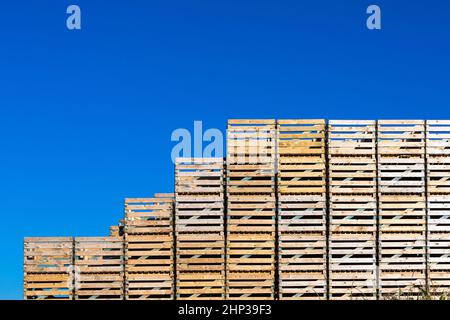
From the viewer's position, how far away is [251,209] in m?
17.7

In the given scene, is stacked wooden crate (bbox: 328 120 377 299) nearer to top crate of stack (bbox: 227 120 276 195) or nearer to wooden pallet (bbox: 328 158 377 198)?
wooden pallet (bbox: 328 158 377 198)

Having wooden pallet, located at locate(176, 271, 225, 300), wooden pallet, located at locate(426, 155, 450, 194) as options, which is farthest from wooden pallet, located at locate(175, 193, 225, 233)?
wooden pallet, located at locate(426, 155, 450, 194)

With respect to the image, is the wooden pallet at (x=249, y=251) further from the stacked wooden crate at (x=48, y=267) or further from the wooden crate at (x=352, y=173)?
the stacked wooden crate at (x=48, y=267)

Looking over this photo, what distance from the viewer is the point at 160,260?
17.8 metres

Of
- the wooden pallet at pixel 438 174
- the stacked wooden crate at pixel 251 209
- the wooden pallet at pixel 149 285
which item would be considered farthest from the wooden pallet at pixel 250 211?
the wooden pallet at pixel 438 174

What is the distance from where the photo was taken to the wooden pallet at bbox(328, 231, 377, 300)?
57.4 feet

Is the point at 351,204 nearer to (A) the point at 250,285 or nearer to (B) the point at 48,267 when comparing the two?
(A) the point at 250,285

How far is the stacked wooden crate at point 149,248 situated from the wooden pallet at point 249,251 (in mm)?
1466

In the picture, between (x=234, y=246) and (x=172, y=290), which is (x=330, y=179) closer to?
(x=234, y=246)

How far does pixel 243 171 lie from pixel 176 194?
171 centimetres

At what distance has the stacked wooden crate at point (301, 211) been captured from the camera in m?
17.5

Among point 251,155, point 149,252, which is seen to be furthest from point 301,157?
point 149,252
